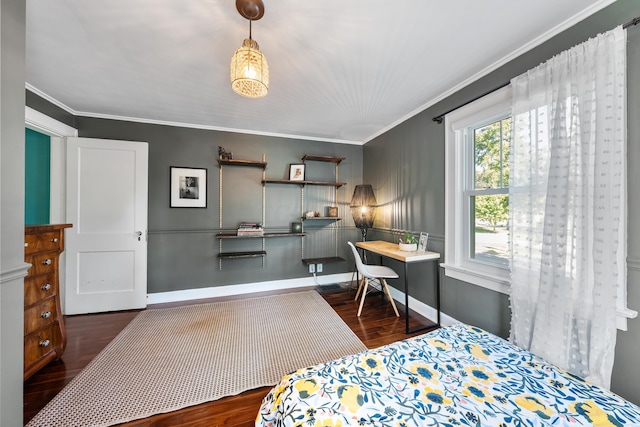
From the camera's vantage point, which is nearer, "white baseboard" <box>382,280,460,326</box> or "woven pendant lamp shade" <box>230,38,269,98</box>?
"woven pendant lamp shade" <box>230,38,269,98</box>

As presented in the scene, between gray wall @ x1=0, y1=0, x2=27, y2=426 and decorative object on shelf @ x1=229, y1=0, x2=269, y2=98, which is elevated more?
decorative object on shelf @ x1=229, y1=0, x2=269, y2=98

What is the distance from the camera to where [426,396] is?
35.2 inches

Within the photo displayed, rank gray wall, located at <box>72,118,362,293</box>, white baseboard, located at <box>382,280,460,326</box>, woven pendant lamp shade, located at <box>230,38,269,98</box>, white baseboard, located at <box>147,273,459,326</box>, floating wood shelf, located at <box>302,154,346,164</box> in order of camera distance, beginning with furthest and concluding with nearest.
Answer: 1. floating wood shelf, located at <box>302,154,346,164</box>
2. gray wall, located at <box>72,118,362,293</box>
3. white baseboard, located at <box>147,273,459,326</box>
4. white baseboard, located at <box>382,280,460,326</box>
5. woven pendant lamp shade, located at <box>230,38,269,98</box>

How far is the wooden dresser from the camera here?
160 cm

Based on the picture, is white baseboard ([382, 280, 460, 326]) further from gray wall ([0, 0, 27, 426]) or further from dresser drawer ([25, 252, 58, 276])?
dresser drawer ([25, 252, 58, 276])

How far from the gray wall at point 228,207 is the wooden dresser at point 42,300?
1.19 metres

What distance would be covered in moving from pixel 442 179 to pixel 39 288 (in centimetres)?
363

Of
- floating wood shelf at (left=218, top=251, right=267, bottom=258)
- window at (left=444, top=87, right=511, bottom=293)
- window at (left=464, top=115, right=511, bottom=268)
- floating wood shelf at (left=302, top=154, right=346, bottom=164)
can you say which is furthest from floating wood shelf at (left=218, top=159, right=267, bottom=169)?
window at (left=464, top=115, right=511, bottom=268)

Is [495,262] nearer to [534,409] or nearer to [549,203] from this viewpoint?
[549,203]

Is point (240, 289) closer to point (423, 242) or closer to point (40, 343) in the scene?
point (40, 343)

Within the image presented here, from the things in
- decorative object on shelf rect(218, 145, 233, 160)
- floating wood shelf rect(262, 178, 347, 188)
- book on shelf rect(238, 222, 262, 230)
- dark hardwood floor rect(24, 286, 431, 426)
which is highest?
decorative object on shelf rect(218, 145, 233, 160)

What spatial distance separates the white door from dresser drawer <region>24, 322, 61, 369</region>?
0.97 meters

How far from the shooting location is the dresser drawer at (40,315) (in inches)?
62.8

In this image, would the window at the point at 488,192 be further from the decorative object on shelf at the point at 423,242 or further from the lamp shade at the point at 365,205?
the lamp shade at the point at 365,205
